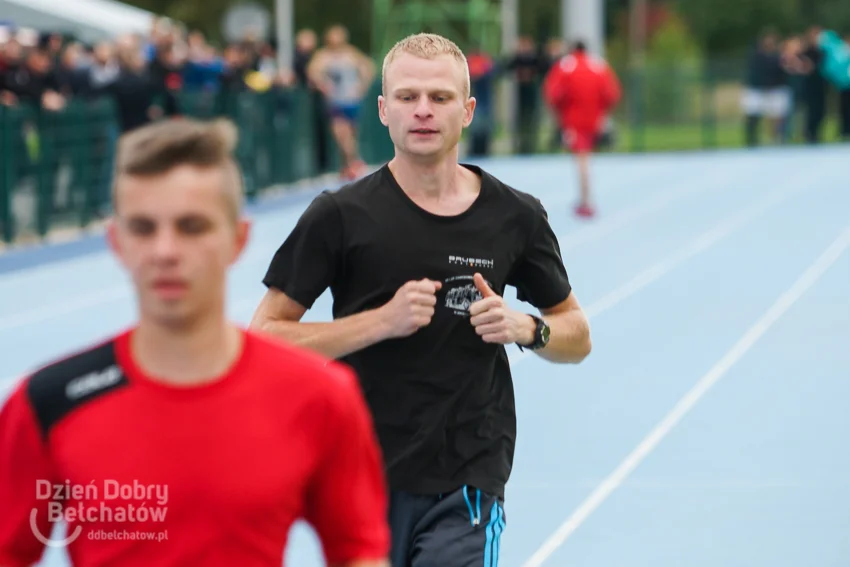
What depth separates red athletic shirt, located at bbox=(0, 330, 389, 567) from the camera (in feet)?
8.79

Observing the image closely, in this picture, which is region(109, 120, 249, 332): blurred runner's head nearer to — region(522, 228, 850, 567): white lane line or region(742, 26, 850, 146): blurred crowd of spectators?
region(522, 228, 850, 567): white lane line

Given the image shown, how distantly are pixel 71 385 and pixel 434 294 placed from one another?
1.87 meters

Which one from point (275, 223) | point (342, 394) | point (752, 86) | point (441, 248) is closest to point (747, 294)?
point (275, 223)

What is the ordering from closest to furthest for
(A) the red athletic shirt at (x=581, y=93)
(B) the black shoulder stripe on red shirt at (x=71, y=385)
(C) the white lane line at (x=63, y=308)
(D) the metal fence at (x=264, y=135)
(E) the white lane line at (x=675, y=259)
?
(B) the black shoulder stripe on red shirt at (x=71, y=385)
(C) the white lane line at (x=63, y=308)
(E) the white lane line at (x=675, y=259)
(D) the metal fence at (x=264, y=135)
(A) the red athletic shirt at (x=581, y=93)

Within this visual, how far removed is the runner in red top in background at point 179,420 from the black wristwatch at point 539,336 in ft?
6.19

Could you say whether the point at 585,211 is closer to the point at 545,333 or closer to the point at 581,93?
the point at 581,93

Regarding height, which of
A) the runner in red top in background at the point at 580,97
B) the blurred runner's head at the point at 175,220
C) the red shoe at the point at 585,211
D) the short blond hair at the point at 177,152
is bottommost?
the red shoe at the point at 585,211

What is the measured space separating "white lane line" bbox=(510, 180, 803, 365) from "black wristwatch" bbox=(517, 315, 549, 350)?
23.3 ft

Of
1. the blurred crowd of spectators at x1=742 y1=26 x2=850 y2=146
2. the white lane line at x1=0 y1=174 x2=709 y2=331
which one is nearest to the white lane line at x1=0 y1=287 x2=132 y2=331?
the white lane line at x1=0 y1=174 x2=709 y2=331

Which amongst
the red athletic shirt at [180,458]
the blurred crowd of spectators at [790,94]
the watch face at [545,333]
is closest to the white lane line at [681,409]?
the watch face at [545,333]

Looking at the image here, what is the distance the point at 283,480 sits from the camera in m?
2.70

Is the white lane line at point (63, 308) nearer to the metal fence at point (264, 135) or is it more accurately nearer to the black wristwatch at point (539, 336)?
the metal fence at point (264, 135)

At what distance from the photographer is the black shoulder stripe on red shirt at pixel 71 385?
8.95ft

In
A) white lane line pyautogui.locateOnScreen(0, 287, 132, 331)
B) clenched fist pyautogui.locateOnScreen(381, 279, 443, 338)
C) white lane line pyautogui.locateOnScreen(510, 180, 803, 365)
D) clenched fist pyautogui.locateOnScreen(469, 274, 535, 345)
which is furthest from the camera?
white lane line pyautogui.locateOnScreen(510, 180, 803, 365)
